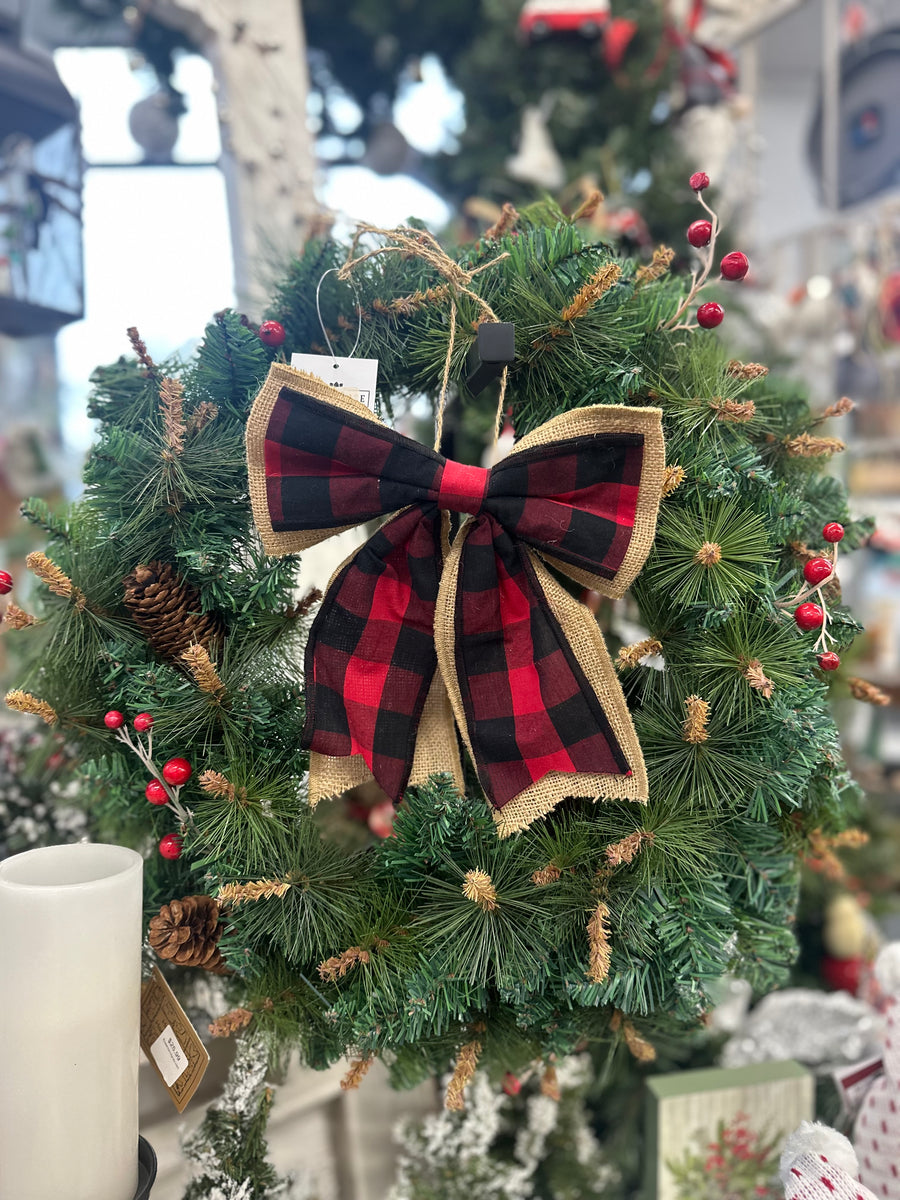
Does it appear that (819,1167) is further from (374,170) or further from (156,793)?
(374,170)

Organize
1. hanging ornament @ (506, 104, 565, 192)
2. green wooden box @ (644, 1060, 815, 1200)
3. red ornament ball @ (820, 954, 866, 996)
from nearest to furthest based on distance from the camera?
green wooden box @ (644, 1060, 815, 1200), red ornament ball @ (820, 954, 866, 996), hanging ornament @ (506, 104, 565, 192)

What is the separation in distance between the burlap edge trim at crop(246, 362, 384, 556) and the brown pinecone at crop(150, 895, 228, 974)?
25 centimetres

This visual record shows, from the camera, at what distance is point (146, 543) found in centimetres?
57

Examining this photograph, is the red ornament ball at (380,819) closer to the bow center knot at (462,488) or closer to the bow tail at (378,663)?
the bow tail at (378,663)

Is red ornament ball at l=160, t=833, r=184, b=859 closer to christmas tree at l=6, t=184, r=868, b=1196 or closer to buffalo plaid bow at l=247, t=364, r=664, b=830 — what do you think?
christmas tree at l=6, t=184, r=868, b=1196

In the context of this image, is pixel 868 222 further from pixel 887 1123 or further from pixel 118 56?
pixel 887 1123

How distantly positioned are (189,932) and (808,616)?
456 millimetres

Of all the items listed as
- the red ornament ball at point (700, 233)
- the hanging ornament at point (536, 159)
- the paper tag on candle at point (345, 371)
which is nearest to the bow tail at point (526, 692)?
the paper tag on candle at point (345, 371)

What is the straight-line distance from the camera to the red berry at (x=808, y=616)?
0.55 meters

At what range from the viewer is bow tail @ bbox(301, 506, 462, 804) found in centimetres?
55

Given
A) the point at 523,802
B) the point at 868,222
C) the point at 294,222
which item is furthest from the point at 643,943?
the point at 868,222

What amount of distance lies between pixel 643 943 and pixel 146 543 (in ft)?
1.35

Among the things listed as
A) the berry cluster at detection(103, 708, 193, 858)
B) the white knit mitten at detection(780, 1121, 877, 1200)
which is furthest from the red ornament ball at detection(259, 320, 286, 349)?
the white knit mitten at detection(780, 1121, 877, 1200)

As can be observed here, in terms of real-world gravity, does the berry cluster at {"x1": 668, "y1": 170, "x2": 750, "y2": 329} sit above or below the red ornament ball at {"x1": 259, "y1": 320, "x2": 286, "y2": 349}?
above
